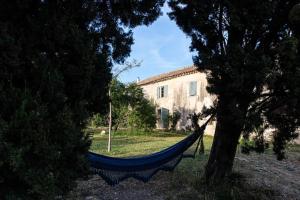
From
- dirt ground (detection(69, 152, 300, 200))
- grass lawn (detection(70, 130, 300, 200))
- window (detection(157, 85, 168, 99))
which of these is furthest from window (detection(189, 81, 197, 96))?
grass lawn (detection(70, 130, 300, 200))

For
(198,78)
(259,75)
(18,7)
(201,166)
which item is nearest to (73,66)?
(18,7)

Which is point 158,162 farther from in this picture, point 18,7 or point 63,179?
point 18,7

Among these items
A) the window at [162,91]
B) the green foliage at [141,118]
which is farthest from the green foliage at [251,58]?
the window at [162,91]

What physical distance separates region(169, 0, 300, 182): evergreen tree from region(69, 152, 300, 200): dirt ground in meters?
0.68

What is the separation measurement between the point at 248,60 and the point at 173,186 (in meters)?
2.36

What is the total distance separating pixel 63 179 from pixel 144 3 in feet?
8.02

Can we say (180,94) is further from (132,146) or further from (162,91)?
(132,146)

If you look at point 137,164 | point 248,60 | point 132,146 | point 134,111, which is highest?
point 134,111

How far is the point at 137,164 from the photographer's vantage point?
5684 mm

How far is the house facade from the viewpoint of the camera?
21.0 m

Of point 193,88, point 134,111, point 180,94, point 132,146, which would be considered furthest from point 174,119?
point 132,146

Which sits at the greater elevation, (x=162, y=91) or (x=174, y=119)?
(x=162, y=91)

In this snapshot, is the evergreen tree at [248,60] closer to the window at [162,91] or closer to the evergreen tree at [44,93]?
the evergreen tree at [44,93]

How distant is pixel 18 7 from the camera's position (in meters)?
3.49
